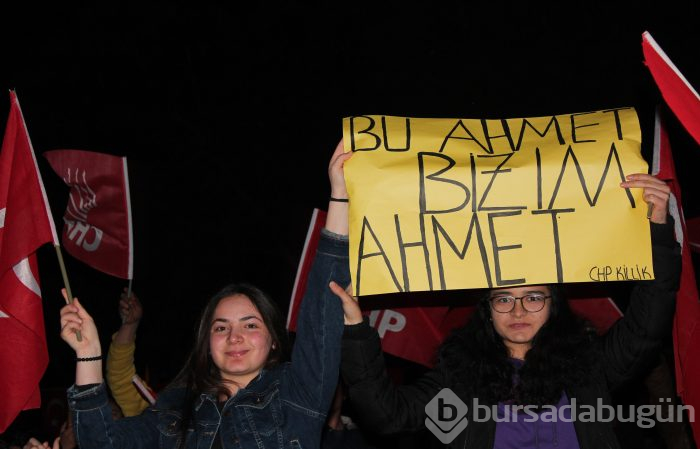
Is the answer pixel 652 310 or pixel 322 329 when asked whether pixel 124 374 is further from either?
pixel 652 310

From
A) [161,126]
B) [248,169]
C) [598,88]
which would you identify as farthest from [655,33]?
[161,126]

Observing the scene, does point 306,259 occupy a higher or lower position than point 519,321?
higher

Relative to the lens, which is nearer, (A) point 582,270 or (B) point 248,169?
(A) point 582,270

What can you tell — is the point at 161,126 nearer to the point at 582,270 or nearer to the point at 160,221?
the point at 160,221

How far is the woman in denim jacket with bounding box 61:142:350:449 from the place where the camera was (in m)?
2.48

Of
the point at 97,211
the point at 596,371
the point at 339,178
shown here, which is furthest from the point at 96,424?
the point at 97,211

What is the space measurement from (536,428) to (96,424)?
1304mm

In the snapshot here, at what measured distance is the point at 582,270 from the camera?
8.25 feet

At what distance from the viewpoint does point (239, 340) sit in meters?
2.67

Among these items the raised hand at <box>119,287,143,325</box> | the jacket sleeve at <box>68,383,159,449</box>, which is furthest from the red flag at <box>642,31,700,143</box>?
the raised hand at <box>119,287,143,325</box>

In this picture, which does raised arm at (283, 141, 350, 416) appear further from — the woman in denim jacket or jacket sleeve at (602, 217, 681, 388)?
jacket sleeve at (602, 217, 681, 388)

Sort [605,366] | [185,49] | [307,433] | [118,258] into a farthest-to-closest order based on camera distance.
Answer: [185,49]
[118,258]
[605,366]
[307,433]

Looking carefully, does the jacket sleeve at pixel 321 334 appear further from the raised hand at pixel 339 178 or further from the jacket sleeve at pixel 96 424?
the jacket sleeve at pixel 96 424

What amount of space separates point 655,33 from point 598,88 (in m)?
0.73
